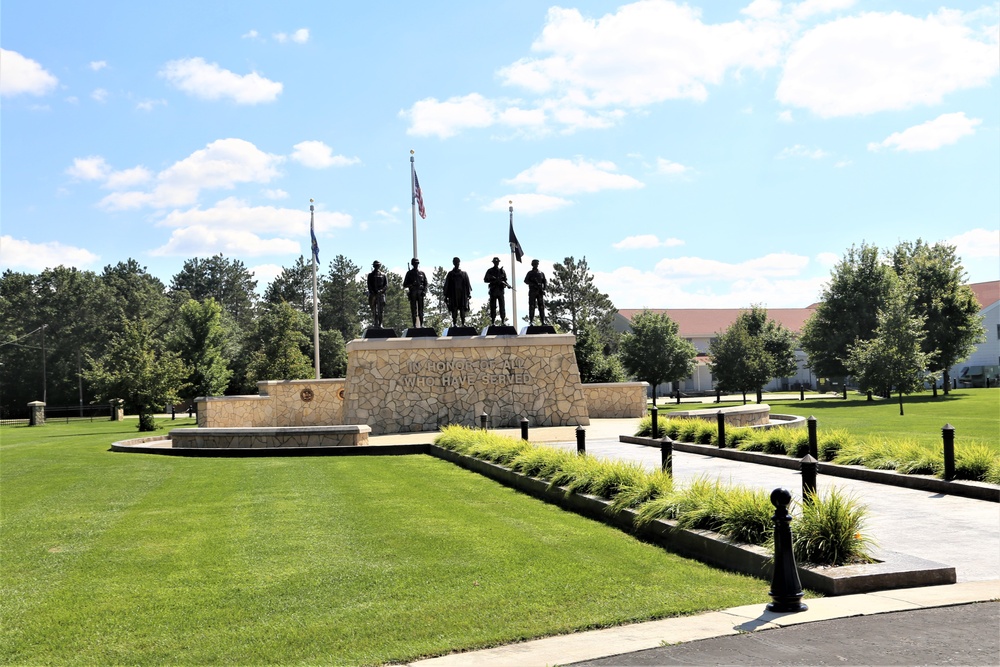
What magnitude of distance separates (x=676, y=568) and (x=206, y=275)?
355 feet

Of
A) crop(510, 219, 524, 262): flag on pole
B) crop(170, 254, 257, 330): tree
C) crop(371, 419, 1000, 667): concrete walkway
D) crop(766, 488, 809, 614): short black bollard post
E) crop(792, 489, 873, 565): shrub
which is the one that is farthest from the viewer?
crop(170, 254, 257, 330): tree

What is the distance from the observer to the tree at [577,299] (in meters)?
84.0

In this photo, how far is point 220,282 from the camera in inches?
4198

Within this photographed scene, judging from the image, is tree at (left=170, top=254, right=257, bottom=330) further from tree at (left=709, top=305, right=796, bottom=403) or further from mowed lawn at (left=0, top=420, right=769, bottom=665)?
mowed lawn at (left=0, top=420, right=769, bottom=665)

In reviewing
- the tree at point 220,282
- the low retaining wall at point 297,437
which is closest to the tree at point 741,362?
the low retaining wall at point 297,437

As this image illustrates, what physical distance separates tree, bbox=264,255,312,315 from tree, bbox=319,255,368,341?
2536 mm

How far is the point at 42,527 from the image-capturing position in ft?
32.3

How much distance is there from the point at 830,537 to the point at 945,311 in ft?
185

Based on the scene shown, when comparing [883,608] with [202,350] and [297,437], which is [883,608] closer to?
[297,437]

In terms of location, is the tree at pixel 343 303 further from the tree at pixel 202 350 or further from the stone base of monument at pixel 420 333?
the stone base of monument at pixel 420 333

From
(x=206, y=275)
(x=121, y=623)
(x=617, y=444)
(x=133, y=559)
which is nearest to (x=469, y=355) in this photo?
(x=617, y=444)

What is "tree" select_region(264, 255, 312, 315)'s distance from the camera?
298ft

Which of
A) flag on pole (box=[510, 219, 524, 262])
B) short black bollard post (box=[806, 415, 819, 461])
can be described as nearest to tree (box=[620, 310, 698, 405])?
flag on pole (box=[510, 219, 524, 262])

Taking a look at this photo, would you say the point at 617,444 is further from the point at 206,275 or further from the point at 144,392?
the point at 206,275
